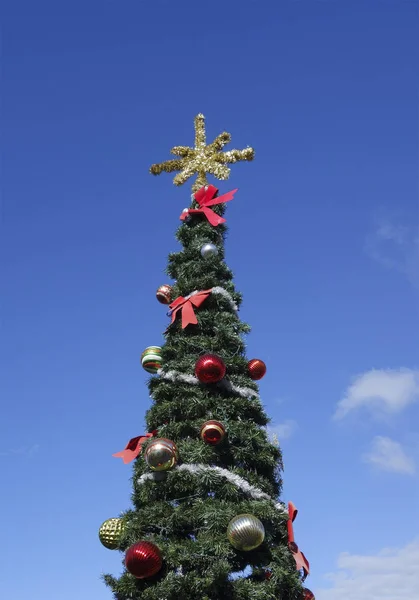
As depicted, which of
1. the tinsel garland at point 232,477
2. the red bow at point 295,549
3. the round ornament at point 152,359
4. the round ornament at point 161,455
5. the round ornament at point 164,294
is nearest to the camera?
the round ornament at point 161,455

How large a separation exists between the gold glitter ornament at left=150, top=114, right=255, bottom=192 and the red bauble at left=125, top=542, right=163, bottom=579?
6.03 m

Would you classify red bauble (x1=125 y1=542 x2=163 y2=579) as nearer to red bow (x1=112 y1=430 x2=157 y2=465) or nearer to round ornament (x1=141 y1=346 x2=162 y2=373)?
red bow (x1=112 y1=430 x2=157 y2=465)

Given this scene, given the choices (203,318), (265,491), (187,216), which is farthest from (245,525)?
(187,216)

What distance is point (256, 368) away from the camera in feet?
26.5

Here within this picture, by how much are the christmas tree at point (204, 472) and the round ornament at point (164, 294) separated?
1.9 inches

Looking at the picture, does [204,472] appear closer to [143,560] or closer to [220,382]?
[143,560]

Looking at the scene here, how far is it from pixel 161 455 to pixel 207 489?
697 millimetres

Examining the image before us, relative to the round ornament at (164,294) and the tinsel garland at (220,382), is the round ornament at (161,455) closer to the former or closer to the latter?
the tinsel garland at (220,382)

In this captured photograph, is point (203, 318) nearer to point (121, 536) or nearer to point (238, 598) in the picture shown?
point (121, 536)

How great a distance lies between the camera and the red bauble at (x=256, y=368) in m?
8.06

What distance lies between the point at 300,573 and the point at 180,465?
6.49 feet

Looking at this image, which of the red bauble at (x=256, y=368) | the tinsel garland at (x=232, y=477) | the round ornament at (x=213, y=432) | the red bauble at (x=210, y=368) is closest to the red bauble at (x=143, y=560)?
the tinsel garland at (x=232, y=477)

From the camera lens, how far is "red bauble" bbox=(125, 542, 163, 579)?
19.4 ft

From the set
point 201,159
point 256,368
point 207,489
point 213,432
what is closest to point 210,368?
point 213,432
